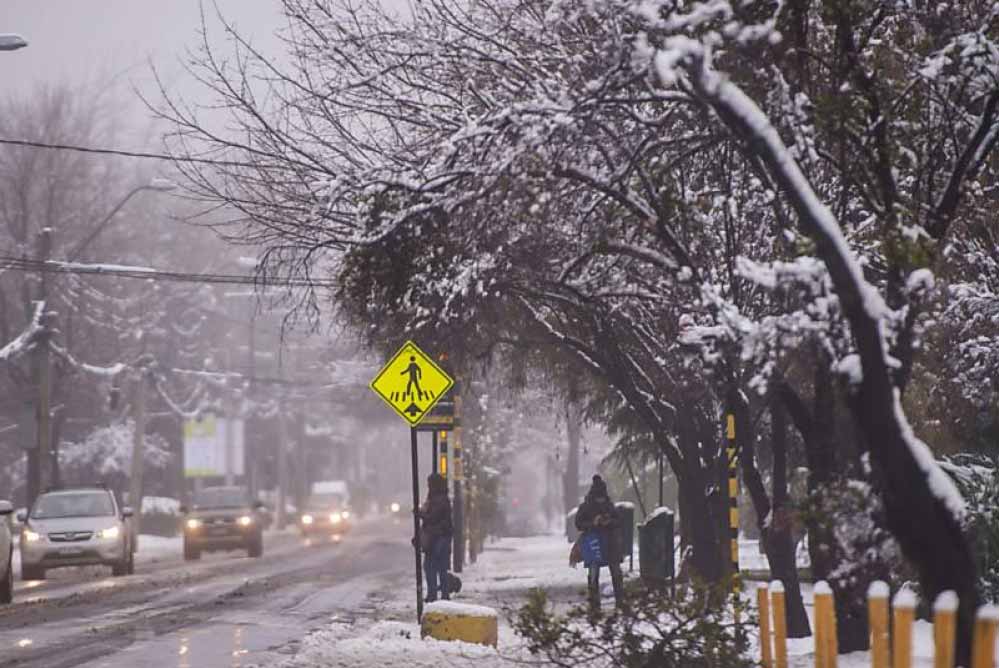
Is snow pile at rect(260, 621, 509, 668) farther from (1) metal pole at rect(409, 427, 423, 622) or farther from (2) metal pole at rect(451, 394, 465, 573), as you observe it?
(2) metal pole at rect(451, 394, 465, 573)

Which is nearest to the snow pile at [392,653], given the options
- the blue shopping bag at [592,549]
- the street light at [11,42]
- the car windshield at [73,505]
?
the blue shopping bag at [592,549]

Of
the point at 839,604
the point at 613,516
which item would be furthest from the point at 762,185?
the point at 613,516

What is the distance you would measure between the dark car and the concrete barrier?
89.7 ft

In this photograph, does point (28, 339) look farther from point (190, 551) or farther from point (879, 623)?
point (879, 623)

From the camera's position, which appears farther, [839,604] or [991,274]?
[991,274]

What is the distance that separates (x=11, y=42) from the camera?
23.7 metres

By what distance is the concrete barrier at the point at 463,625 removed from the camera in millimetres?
16438

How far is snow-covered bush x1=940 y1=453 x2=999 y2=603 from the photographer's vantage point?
1524 centimetres

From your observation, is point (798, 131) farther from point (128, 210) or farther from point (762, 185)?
point (128, 210)

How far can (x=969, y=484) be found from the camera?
1544 cm

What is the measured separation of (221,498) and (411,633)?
2804 cm

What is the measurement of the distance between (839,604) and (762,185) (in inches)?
133

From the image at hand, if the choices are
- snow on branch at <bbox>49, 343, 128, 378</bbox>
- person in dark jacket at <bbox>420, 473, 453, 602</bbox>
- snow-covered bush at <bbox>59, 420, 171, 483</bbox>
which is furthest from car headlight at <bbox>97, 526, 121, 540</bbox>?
snow-covered bush at <bbox>59, 420, 171, 483</bbox>

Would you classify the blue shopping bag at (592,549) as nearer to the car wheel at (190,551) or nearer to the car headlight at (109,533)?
the car headlight at (109,533)
